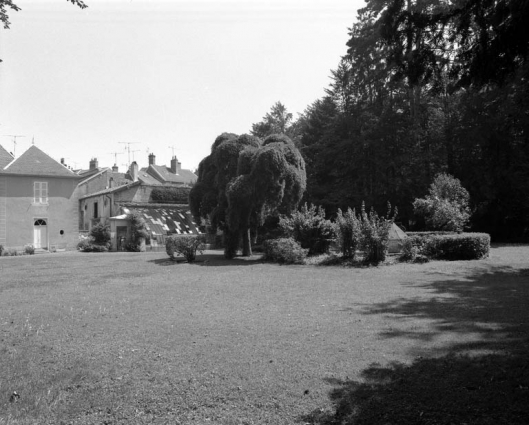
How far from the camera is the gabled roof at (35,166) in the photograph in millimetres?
32844

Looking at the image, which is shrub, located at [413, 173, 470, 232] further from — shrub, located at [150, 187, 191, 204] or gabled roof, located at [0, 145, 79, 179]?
gabled roof, located at [0, 145, 79, 179]

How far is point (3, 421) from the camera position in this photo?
13.5ft

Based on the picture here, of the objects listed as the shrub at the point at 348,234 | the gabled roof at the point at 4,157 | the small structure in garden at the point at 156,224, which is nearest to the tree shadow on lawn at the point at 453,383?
the shrub at the point at 348,234

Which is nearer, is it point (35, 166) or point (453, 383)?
point (453, 383)

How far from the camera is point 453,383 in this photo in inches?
179

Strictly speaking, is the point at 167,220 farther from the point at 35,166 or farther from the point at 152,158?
the point at 152,158

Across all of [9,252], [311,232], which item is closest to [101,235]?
[9,252]

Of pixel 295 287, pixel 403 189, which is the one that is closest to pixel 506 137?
pixel 403 189

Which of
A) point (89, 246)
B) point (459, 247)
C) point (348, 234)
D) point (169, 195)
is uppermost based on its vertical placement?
point (169, 195)

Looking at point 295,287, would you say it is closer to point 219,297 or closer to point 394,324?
point 219,297

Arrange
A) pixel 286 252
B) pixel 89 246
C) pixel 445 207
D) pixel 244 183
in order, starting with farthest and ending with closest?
pixel 89 246 → pixel 445 207 → pixel 244 183 → pixel 286 252

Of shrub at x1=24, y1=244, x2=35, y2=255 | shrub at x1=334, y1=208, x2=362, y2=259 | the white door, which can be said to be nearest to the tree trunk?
shrub at x1=334, y1=208, x2=362, y2=259

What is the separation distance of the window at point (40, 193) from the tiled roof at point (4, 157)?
2748 mm

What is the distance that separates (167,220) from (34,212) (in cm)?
1063
